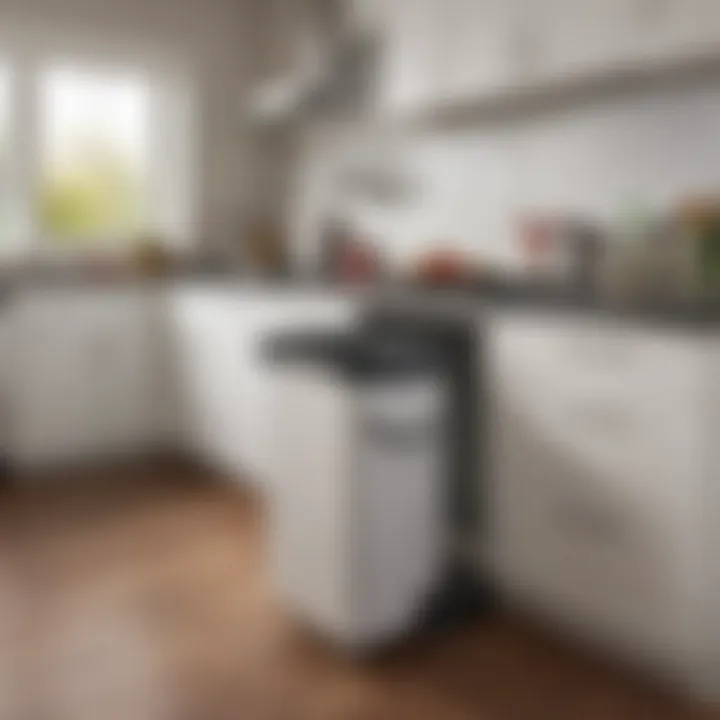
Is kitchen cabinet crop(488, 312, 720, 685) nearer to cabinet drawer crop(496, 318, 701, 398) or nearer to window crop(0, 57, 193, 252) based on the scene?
cabinet drawer crop(496, 318, 701, 398)

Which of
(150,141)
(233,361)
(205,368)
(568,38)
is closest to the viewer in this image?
(568,38)

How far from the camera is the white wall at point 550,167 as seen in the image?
10.1 feet

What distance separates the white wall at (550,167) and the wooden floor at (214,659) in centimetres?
142

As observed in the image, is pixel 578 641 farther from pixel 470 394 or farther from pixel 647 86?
pixel 647 86

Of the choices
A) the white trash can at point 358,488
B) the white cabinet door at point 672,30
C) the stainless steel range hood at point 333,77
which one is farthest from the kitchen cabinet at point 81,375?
the white cabinet door at point 672,30

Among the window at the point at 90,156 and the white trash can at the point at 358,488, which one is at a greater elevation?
the window at the point at 90,156

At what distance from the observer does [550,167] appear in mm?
3578

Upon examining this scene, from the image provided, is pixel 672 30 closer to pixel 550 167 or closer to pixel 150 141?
pixel 550 167

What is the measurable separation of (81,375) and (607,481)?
2720 mm

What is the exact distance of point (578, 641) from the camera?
8.63 feet

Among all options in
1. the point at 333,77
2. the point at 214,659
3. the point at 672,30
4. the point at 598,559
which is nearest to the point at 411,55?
the point at 333,77

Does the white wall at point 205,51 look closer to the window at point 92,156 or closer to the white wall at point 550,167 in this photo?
the window at point 92,156

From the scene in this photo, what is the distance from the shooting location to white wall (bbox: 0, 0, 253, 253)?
475 centimetres

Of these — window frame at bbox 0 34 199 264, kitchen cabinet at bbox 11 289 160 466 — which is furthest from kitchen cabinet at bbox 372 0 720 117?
kitchen cabinet at bbox 11 289 160 466
